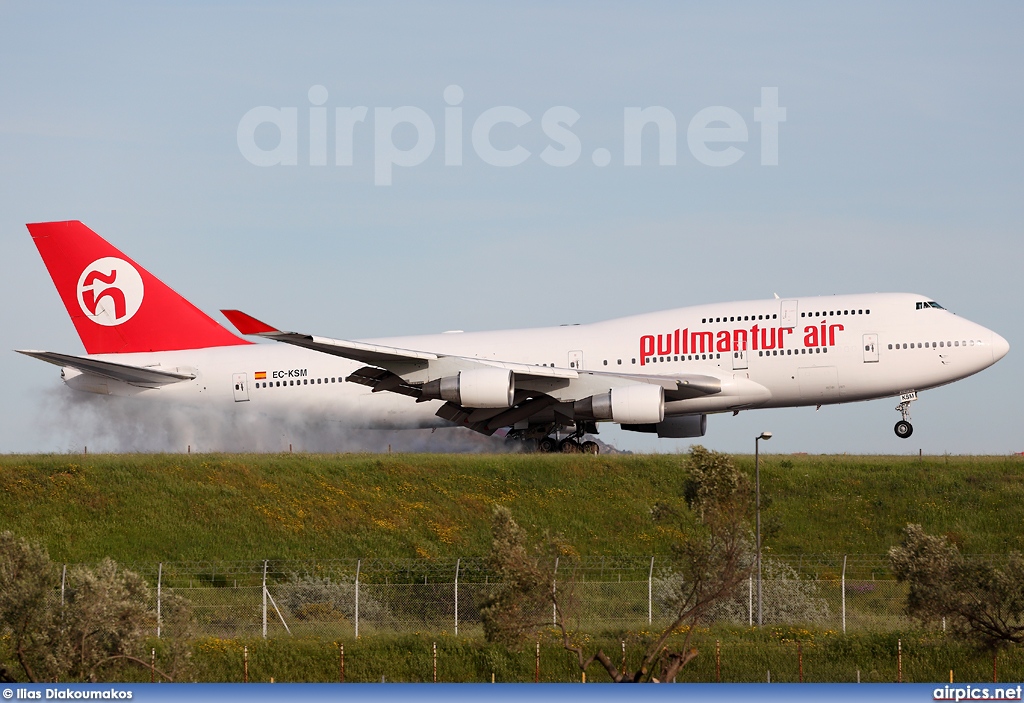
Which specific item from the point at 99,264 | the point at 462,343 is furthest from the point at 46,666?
the point at 99,264

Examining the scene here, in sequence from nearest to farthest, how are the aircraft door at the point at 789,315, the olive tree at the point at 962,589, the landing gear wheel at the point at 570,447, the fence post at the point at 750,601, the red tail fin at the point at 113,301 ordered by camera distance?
the olive tree at the point at 962,589 → the fence post at the point at 750,601 → the aircraft door at the point at 789,315 → the landing gear wheel at the point at 570,447 → the red tail fin at the point at 113,301

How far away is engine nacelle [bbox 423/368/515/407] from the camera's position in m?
43.8

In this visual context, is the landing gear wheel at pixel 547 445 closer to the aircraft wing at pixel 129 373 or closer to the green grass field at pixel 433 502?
the green grass field at pixel 433 502

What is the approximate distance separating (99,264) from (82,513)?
1647cm

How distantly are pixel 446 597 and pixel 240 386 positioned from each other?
20175 mm

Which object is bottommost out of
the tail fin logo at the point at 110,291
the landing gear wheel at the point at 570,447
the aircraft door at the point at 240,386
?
the landing gear wheel at the point at 570,447

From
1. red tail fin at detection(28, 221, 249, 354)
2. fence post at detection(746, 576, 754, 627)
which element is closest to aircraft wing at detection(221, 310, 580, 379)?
red tail fin at detection(28, 221, 249, 354)

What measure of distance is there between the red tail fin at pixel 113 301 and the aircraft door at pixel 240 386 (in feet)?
8.68

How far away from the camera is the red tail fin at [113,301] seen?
53.0m

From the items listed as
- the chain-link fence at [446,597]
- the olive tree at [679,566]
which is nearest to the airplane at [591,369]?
the chain-link fence at [446,597]

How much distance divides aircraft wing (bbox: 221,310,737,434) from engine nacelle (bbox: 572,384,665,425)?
0.08 m

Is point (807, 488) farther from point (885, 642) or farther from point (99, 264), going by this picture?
point (99, 264)

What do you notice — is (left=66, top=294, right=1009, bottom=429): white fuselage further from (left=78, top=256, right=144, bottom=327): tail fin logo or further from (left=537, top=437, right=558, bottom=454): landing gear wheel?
(left=78, top=256, right=144, bottom=327): tail fin logo

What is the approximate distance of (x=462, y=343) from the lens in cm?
4938
